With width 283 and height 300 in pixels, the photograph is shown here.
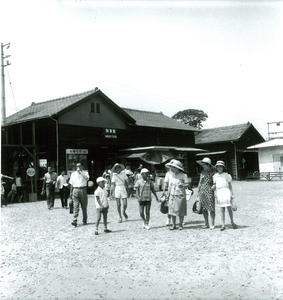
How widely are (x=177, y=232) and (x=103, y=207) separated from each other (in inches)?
65.7

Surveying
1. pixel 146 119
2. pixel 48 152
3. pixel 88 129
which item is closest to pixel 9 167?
pixel 48 152

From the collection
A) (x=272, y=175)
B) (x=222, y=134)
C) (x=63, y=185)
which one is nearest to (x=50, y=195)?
(x=63, y=185)

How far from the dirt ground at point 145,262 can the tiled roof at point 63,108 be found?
43.1 ft

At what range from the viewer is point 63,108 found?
20500 mm

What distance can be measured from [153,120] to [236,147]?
833 centimetres

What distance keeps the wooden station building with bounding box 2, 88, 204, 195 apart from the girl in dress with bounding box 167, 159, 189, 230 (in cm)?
1219

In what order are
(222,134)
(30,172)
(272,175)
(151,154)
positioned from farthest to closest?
1. (222,134)
2. (272,175)
3. (151,154)
4. (30,172)

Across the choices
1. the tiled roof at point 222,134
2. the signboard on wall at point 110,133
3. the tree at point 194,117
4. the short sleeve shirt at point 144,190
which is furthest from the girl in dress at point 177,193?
the tree at point 194,117

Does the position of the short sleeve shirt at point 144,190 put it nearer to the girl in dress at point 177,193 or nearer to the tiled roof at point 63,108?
the girl in dress at point 177,193

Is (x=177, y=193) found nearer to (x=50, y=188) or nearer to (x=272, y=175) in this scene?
(x=50, y=188)

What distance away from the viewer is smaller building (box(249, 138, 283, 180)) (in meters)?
28.6

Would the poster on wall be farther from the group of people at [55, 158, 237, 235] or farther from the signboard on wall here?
the group of people at [55, 158, 237, 235]

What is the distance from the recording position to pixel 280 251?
5688 mm

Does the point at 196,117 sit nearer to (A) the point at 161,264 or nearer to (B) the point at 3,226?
(B) the point at 3,226
